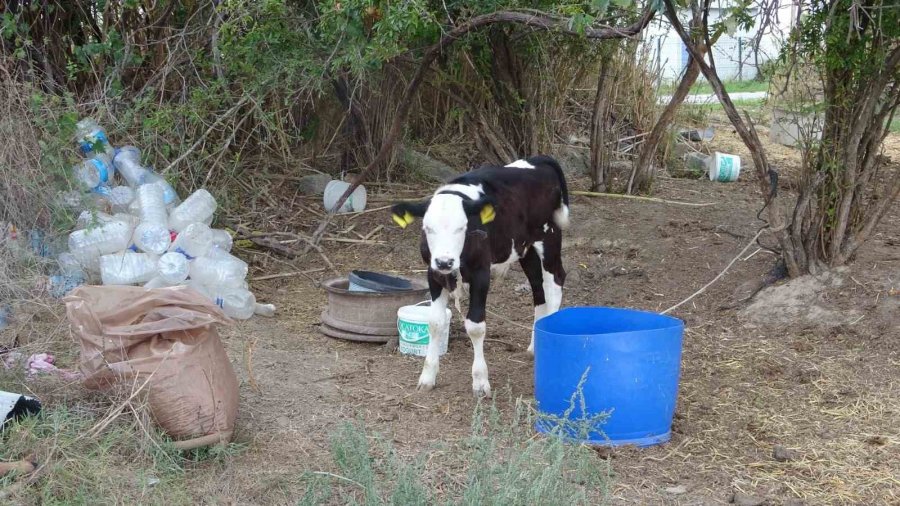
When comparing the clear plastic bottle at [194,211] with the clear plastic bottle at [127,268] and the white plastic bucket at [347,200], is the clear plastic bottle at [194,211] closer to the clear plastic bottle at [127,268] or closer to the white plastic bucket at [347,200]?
the clear plastic bottle at [127,268]

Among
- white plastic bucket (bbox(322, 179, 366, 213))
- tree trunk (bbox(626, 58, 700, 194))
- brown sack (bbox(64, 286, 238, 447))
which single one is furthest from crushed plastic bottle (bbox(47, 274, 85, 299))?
tree trunk (bbox(626, 58, 700, 194))

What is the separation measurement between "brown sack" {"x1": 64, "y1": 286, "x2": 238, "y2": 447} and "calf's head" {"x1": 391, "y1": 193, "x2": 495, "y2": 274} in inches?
50.3

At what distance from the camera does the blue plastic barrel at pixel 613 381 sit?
189 inches

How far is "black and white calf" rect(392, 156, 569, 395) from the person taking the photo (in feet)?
18.1

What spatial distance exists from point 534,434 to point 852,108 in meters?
3.28

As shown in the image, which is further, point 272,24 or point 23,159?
point 272,24

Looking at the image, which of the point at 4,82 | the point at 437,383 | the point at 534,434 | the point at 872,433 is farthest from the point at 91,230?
the point at 872,433

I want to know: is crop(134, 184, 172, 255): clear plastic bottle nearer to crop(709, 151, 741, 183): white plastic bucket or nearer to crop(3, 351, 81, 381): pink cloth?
crop(3, 351, 81, 381): pink cloth

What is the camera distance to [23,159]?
711 centimetres

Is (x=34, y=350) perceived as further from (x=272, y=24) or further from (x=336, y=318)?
(x=272, y=24)

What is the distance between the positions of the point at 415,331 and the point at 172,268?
6.22ft

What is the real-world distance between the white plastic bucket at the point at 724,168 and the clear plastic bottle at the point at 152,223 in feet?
20.3

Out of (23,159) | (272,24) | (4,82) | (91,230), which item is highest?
(272,24)

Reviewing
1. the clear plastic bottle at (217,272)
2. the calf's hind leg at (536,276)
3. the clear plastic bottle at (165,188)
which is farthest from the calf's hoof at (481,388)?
the clear plastic bottle at (165,188)
